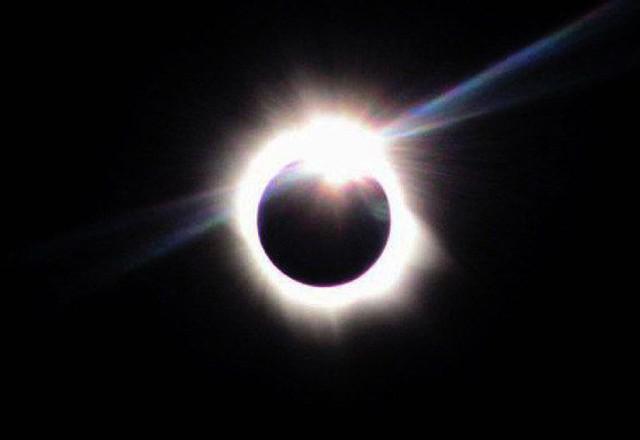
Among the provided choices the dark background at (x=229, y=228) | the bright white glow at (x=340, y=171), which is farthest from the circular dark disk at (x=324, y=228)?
the dark background at (x=229, y=228)

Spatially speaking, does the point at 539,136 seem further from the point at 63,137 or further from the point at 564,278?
the point at 63,137

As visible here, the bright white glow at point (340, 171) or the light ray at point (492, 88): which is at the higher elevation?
the light ray at point (492, 88)

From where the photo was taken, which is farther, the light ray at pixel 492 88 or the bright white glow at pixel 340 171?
the bright white glow at pixel 340 171

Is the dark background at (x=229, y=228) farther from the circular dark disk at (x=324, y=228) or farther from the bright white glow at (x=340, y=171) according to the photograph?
the circular dark disk at (x=324, y=228)

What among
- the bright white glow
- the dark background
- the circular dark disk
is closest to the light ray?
the dark background

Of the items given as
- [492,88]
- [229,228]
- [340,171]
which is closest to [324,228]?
[340,171]

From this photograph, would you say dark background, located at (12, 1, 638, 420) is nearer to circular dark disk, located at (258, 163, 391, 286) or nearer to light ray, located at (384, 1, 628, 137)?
light ray, located at (384, 1, 628, 137)
